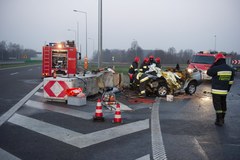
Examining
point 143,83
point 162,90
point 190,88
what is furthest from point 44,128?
point 190,88

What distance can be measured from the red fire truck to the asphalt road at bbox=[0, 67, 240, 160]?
35.9 ft

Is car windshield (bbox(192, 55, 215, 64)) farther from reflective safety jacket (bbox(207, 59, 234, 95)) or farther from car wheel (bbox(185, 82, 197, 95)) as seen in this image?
reflective safety jacket (bbox(207, 59, 234, 95))

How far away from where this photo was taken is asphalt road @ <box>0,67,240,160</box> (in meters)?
5.40

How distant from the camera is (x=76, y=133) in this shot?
22.2ft

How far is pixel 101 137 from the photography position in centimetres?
647

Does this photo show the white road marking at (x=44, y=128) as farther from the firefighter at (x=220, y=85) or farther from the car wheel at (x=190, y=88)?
the car wheel at (x=190, y=88)

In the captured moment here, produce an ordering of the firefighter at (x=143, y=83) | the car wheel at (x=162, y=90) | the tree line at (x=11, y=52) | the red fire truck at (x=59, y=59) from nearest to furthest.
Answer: the firefighter at (x=143, y=83) → the car wheel at (x=162, y=90) → the red fire truck at (x=59, y=59) → the tree line at (x=11, y=52)

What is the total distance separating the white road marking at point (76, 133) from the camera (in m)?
6.19

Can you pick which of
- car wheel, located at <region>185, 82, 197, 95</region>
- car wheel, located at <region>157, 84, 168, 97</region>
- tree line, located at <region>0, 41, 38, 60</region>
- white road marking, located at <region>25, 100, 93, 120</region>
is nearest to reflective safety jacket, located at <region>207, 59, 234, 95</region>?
white road marking, located at <region>25, 100, 93, 120</region>

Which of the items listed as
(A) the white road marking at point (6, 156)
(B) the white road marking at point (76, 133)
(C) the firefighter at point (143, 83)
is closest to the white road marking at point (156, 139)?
(B) the white road marking at point (76, 133)

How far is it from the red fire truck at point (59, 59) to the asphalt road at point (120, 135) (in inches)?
431

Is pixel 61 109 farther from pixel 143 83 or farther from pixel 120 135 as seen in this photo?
pixel 143 83

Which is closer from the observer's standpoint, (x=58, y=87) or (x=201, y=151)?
(x=201, y=151)

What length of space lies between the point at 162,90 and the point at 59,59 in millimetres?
10292
